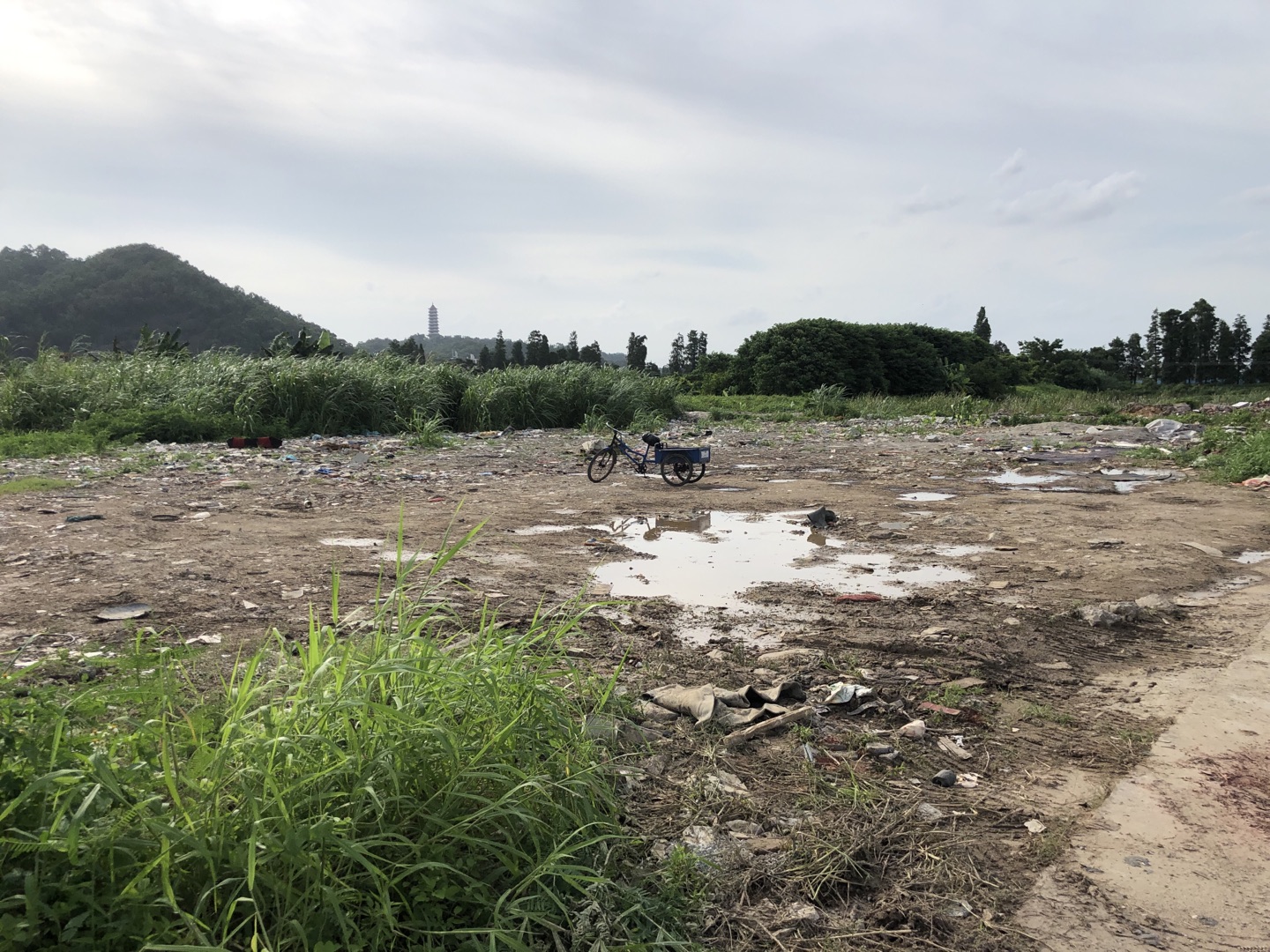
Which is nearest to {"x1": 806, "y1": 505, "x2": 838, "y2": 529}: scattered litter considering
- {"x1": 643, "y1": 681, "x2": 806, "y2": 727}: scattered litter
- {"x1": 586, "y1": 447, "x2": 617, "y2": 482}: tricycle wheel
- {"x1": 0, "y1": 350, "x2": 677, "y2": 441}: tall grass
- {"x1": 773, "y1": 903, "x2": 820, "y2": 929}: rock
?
{"x1": 586, "y1": 447, "x2": 617, "y2": 482}: tricycle wheel

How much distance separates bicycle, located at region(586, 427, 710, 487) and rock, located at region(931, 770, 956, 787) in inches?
223

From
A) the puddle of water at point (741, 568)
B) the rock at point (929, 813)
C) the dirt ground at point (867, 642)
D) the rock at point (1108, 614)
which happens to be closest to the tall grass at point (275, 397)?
the dirt ground at point (867, 642)

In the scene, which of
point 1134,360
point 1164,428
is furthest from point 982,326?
point 1164,428

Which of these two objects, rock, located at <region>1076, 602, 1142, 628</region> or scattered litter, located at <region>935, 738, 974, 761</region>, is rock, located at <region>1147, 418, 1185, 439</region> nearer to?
rock, located at <region>1076, 602, 1142, 628</region>

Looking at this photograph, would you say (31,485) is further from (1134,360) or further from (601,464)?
(1134,360)

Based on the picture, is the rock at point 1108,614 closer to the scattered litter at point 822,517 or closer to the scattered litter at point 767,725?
the scattered litter at point 767,725

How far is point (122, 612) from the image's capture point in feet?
12.1

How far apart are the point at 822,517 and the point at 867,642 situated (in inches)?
113

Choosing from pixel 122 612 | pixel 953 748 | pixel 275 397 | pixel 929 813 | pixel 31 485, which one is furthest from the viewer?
pixel 275 397

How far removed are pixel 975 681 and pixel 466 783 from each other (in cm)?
220

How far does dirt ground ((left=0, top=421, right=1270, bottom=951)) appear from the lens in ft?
6.56

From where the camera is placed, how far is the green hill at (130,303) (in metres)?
47.1

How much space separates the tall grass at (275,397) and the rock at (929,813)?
1134 cm

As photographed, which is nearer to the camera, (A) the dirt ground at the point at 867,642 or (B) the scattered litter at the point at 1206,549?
(A) the dirt ground at the point at 867,642
